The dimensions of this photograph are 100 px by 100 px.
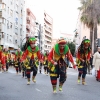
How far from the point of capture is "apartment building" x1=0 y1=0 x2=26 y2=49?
60.3 metres

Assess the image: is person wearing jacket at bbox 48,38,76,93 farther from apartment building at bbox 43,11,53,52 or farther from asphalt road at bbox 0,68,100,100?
apartment building at bbox 43,11,53,52

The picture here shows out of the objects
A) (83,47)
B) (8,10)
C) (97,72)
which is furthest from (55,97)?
(8,10)

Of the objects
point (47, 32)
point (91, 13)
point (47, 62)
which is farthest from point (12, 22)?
point (47, 32)

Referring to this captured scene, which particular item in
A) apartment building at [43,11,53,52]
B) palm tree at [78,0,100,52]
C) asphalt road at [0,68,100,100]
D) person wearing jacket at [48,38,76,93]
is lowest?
asphalt road at [0,68,100,100]

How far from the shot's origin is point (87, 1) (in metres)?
39.9

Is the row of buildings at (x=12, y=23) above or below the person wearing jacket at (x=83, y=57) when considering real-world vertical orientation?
above

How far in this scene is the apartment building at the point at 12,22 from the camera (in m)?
60.3

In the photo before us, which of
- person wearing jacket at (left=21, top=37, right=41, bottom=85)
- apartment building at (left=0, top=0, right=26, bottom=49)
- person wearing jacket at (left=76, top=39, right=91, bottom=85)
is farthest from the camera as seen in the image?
apartment building at (left=0, top=0, right=26, bottom=49)

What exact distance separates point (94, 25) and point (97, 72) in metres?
22.4

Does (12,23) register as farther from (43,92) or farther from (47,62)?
(43,92)

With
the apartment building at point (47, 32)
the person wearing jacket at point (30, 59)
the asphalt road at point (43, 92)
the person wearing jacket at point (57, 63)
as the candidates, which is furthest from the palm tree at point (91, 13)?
the apartment building at point (47, 32)

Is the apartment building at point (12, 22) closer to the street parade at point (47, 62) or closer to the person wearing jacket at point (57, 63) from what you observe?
the street parade at point (47, 62)

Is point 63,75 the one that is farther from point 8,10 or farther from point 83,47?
point 8,10

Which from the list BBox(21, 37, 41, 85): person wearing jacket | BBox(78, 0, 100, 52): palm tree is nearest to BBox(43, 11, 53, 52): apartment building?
BBox(78, 0, 100, 52): palm tree
